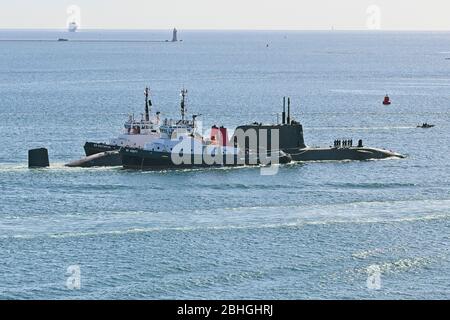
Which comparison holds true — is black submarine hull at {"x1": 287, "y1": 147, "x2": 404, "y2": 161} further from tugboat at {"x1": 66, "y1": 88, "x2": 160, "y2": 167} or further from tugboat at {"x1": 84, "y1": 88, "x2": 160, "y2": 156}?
tugboat at {"x1": 66, "y1": 88, "x2": 160, "y2": 167}

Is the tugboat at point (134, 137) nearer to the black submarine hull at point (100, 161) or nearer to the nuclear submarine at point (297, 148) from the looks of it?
the black submarine hull at point (100, 161)

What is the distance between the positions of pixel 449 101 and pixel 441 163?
67938mm

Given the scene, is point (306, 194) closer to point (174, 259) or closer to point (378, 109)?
point (174, 259)

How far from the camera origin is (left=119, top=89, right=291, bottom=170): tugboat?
8212 centimetres

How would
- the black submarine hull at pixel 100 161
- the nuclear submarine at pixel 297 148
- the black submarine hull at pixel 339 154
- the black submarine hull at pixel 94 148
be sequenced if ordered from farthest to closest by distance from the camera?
the black submarine hull at pixel 339 154
the nuclear submarine at pixel 297 148
the black submarine hull at pixel 94 148
the black submarine hull at pixel 100 161

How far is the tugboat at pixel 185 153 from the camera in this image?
8212 cm

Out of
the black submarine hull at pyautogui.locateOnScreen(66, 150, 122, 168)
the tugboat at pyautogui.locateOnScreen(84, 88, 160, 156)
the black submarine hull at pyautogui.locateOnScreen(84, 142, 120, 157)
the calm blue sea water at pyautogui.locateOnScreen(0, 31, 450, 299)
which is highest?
the tugboat at pyautogui.locateOnScreen(84, 88, 160, 156)

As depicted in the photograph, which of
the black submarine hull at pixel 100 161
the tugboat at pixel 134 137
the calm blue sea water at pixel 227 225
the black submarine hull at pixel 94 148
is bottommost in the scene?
the calm blue sea water at pixel 227 225

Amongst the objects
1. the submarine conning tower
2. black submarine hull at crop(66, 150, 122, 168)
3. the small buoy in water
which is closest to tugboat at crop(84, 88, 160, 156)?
black submarine hull at crop(66, 150, 122, 168)

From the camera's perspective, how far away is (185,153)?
82.9m

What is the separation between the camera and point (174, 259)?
51.1 metres

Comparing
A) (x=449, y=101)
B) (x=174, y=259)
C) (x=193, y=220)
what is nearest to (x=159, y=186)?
(x=193, y=220)

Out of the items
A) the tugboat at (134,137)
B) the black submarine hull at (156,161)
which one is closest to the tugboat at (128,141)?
the tugboat at (134,137)

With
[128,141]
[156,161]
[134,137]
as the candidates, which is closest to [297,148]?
Result: [156,161]
